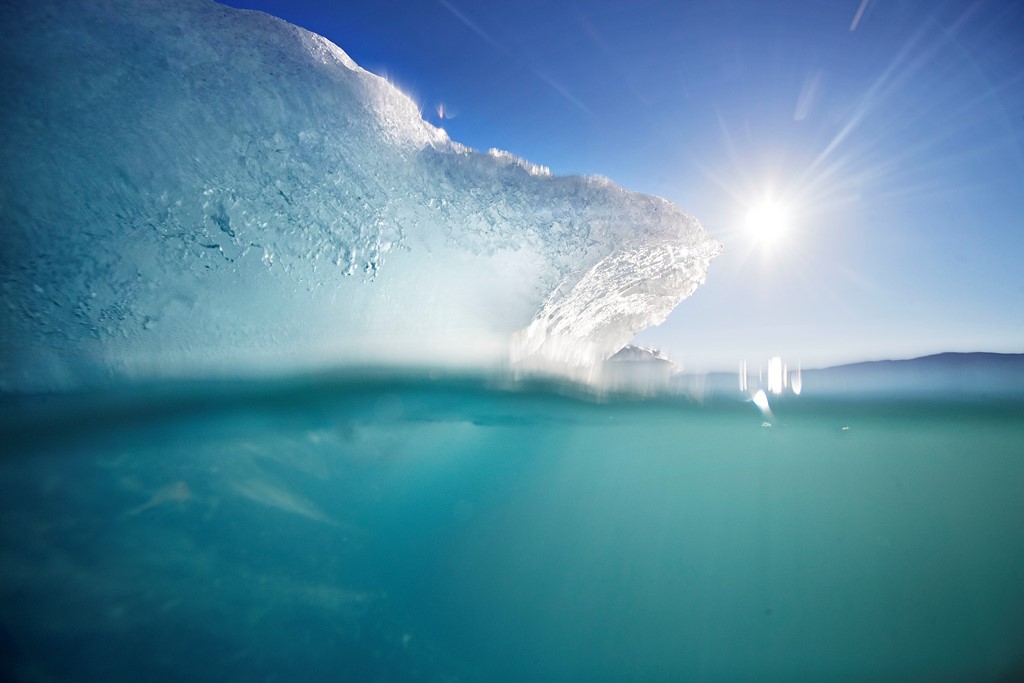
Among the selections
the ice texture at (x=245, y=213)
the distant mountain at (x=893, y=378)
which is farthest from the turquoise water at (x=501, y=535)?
the ice texture at (x=245, y=213)

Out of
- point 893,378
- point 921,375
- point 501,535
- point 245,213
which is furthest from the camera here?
point 501,535

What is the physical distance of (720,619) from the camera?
10.0 meters

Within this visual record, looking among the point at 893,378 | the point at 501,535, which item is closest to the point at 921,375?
the point at 893,378

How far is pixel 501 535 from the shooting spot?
10.5 metres

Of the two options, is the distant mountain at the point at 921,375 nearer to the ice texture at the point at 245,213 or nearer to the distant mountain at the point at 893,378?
the distant mountain at the point at 893,378

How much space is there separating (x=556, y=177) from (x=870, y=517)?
44.8ft

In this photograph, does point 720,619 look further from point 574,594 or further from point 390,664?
point 390,664

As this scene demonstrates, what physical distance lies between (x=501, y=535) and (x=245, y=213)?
9004 mm

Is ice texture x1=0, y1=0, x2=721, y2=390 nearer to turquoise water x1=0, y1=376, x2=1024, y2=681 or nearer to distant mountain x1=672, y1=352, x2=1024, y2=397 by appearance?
turquoise water x1=0, y1=376, x2=1024, y2=681

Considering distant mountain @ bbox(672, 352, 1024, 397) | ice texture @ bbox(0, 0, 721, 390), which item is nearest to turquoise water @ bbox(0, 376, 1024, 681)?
distant mountain @ bbox(672, 352, 1024, 397)

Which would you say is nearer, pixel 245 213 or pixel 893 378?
pixel 245 213

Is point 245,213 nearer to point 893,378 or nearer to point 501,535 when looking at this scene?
point 501,535

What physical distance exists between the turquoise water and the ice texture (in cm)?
159

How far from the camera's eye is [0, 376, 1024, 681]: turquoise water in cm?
644
